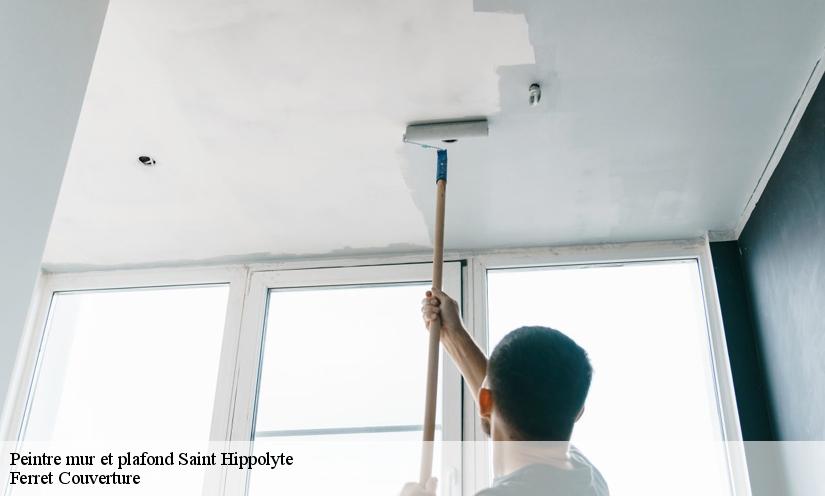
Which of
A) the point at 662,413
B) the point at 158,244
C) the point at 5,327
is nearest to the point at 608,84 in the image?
the point at 662,413

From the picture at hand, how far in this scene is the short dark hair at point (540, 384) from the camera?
1.31m

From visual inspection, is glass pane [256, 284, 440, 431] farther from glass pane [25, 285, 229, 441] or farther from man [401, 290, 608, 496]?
man [401, 290, 608, 496]

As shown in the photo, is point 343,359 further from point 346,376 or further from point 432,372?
point 432,372

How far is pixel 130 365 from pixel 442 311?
1.80m

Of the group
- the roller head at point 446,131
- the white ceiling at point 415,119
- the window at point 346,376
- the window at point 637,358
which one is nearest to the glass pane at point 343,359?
the window at point 346,376

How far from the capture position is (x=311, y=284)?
3.04 m

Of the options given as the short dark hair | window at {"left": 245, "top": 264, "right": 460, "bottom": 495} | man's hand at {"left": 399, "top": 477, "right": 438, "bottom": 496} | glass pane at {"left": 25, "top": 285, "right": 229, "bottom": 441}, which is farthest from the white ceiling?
man's hand at {"left": 399, "top": 477, "right": 438, "bottom": 496}

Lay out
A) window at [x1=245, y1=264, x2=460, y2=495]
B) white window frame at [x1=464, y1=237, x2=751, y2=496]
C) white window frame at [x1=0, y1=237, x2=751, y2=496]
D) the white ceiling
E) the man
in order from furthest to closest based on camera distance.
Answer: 1. window at [x1=245, y1=264, x2=460, y2=495]
2. white window frame at [x1=0, y1=237, x2=751, y2=496]
3. white window frame at [x1=464, y1=237, x2=751, y2=496]
4. the white ceiling
5. the man

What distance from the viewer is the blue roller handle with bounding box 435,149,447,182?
2121 millimetres

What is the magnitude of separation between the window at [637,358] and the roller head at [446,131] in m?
0.89

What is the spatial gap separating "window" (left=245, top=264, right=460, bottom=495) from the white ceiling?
18cm

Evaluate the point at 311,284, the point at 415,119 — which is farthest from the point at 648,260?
the point at 311,284

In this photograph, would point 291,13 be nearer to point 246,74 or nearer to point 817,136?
point 246,74

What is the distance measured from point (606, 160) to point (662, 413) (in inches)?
38.7
